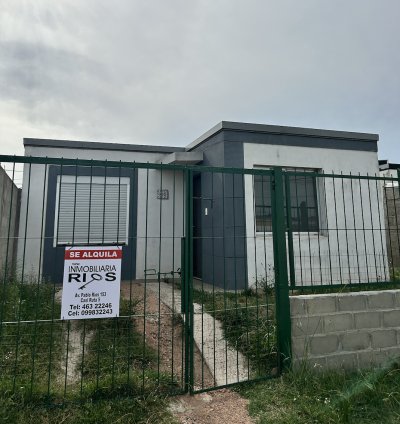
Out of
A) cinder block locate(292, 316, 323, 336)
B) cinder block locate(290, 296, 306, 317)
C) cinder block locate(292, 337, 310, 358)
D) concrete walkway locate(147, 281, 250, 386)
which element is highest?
cinder block locate(290, 296, 306, 317)

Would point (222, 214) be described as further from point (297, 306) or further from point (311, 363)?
point (311, 363)

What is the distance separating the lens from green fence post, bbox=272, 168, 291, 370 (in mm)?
3035

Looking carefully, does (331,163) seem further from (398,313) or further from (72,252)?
(72,252)

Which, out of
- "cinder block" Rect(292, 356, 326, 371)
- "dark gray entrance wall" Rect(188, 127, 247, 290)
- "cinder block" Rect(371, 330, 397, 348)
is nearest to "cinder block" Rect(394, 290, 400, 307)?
"cinder block" Rect(371, 330, 397, 348)

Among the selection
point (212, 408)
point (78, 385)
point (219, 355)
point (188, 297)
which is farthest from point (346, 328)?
point (78, 385)

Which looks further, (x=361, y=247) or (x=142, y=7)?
(x=361, y=247)

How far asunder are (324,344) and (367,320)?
612 millimetres

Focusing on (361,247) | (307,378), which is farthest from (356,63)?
(307,378)

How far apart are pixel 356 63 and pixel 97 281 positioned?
21.6ft

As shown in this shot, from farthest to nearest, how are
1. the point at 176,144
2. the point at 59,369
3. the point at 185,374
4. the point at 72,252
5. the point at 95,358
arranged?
the point at 176,144 < the point at 95,358 < the point at 59,369 < the point at 185,374 < the point at 72,252

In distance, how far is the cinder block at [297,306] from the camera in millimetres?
3082

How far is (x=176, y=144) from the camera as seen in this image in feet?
29.0

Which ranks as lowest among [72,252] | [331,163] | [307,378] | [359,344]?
[307,378]

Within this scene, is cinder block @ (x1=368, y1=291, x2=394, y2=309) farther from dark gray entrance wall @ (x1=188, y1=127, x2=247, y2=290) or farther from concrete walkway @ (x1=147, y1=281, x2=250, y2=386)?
dark gray entrance wall @ (x1=188, y1=127, x2=247, y2=290)
